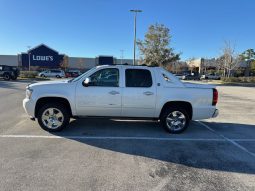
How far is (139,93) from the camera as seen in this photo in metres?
7.09

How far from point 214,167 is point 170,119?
2421 millimetres

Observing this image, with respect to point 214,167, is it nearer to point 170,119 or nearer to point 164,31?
point 170,119

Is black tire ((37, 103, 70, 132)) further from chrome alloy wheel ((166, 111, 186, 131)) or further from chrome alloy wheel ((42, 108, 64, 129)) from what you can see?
chrome alloy wheel ((166, 111, 186, 131))

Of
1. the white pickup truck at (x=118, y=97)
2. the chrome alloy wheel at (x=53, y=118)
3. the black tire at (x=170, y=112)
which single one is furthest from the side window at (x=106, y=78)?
the black tire at (x=170, y=112)

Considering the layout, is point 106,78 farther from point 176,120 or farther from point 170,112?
point 176,120

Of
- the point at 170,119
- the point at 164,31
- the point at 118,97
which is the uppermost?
the point at 164,31

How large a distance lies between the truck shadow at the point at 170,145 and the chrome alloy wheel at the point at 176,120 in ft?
0.80

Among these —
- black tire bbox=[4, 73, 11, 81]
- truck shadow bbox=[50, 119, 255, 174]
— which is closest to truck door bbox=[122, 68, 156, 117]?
truck shadow bbox=[50, 119, 255, 174]

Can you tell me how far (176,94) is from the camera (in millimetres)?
7168

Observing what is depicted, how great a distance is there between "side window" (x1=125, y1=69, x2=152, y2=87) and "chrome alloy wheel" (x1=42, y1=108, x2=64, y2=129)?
1930mm

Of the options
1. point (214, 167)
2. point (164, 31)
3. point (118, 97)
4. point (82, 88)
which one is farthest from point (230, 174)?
point (164, 31)

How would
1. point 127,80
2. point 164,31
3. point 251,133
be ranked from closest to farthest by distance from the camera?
1. point 127,80
2. point 251,133
3. point 164,31

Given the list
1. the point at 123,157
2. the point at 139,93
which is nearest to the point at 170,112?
the point at 139,93

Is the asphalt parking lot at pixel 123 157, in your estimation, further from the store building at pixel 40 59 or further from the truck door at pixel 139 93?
the store building at pixel 40 59
